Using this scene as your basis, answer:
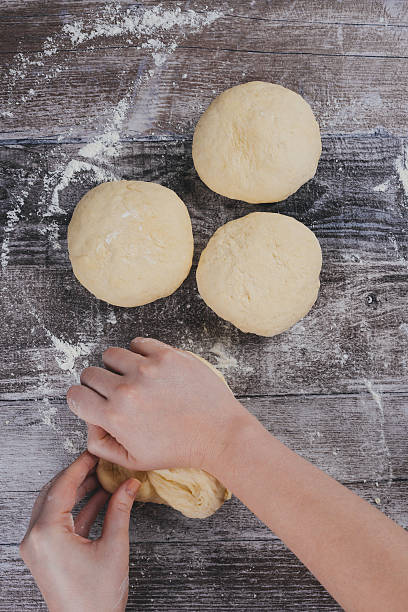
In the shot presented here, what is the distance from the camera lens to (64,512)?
0.90 m

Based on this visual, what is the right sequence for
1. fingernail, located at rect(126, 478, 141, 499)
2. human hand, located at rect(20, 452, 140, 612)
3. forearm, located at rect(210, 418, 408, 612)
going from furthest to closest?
fingernail, located at rect(126, 478, 141, 499), human hand, located at rect(20, 452, 140, 612), forearm, located at rect(210, 418, 408, 612)

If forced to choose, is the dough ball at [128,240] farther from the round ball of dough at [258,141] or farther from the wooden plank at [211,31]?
the wooden plank at [211,31]

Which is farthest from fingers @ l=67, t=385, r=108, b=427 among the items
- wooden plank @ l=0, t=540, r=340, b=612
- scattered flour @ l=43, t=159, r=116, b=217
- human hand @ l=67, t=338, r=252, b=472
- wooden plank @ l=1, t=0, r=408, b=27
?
wooden plank @ l=1, t=0, r=408, b=27

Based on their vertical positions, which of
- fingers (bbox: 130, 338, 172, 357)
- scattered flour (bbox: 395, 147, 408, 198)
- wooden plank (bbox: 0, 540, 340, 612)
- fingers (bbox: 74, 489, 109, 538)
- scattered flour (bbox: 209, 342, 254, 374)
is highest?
scattered flour (bbox: 395, 147, 408, 198)

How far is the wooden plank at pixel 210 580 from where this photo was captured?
109 centimetres

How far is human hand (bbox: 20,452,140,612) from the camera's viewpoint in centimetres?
85

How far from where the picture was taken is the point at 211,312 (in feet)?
3.71

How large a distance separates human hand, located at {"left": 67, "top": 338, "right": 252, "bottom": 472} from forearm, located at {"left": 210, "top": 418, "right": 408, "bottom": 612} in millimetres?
47

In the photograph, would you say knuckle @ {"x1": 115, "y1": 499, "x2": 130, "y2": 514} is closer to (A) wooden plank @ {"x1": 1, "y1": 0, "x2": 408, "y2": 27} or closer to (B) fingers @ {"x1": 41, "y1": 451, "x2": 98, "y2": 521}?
(B) fingers @ {"x1": 41, "y1": 451, "x2": 98, "y2": 521}

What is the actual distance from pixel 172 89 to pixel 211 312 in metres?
0.56

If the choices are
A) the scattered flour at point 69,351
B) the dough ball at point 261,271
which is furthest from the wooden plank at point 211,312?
the dough ball at point 261,271

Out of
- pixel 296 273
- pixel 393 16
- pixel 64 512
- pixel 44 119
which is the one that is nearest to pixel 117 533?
pixel 64 512

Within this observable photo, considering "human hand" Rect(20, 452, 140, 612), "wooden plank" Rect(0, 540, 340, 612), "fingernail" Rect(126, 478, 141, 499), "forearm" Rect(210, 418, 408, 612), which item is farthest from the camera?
"wooden plank" Rect(0, 540, 340, 612)

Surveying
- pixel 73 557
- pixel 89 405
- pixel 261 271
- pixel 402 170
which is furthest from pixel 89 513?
pixel 402 170
